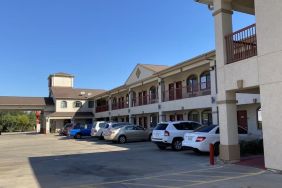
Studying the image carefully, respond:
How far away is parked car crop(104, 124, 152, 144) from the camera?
25.6 metres

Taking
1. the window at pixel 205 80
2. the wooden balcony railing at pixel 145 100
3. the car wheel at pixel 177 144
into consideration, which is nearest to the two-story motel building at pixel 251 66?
the car wheel at pixel 177 144

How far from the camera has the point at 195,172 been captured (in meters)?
10.8

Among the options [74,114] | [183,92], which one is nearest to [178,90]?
[183,92]

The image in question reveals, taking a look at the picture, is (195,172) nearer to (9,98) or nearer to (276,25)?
(276,25)

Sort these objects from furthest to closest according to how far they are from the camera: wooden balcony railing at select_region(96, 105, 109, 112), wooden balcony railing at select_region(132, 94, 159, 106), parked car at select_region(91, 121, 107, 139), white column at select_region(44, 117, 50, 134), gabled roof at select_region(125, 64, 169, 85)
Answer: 1. white column at select_region(44, 117, 50, 134)
2. wooden balcony railing at select_region(96, 105, 109, 112)
3. gabled roof at select_region(125, 64, 169, 85)
4. wooden balcony railing at select_region(132, 94, 159, 106)
5. parked car at select_region(91, 121, 107, 139)

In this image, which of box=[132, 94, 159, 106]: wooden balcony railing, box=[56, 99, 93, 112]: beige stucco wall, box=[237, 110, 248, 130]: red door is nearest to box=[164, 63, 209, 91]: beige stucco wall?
box=[132, 94, 159, 106]: wooden balcony railing

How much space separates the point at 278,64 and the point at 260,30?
1407mm

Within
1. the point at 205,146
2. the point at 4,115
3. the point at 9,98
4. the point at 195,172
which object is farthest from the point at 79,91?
the point at 195,172

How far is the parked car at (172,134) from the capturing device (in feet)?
60.5

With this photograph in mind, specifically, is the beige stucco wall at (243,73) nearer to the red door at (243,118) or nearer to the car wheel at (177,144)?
the car wheel at (177,144)

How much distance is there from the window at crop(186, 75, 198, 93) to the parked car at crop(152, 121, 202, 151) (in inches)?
327

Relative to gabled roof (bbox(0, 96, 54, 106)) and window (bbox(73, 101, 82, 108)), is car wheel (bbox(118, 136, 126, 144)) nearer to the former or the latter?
gabled roof (bbox(0, 96, 54, 106))

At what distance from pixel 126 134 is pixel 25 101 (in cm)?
3355

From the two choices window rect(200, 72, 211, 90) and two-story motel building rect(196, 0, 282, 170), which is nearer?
two-story motel building rect(196, 0, 282, 170)
